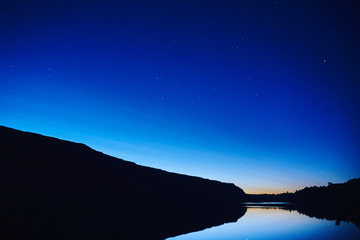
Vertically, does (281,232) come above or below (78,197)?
above

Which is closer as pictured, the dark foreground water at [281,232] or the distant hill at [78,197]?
the dark foreground water at [281,232]

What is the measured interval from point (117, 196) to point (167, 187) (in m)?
33.5

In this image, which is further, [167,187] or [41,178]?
[167,187]

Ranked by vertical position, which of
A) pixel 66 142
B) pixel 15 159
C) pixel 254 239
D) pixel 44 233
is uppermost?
pixel 66 142

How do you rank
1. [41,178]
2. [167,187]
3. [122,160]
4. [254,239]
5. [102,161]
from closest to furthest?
1. [254,239]
2. [41,178]
3. [102,161]
4. [122,160]
5. [167,187]

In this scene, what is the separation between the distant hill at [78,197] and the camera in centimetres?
1939

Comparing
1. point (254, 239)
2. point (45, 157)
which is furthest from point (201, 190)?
point (254, 239)

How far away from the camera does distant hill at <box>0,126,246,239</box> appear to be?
1939 cm

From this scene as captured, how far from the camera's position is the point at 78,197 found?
3825cm

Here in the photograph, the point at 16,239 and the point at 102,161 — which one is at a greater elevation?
the point at 102,161

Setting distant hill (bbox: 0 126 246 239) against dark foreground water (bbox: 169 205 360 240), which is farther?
distant hill (bbox: 0 126 246 239)

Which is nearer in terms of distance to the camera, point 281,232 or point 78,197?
point 281,232

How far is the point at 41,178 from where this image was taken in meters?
37.1

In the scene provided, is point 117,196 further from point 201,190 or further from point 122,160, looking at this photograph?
point 201,190
